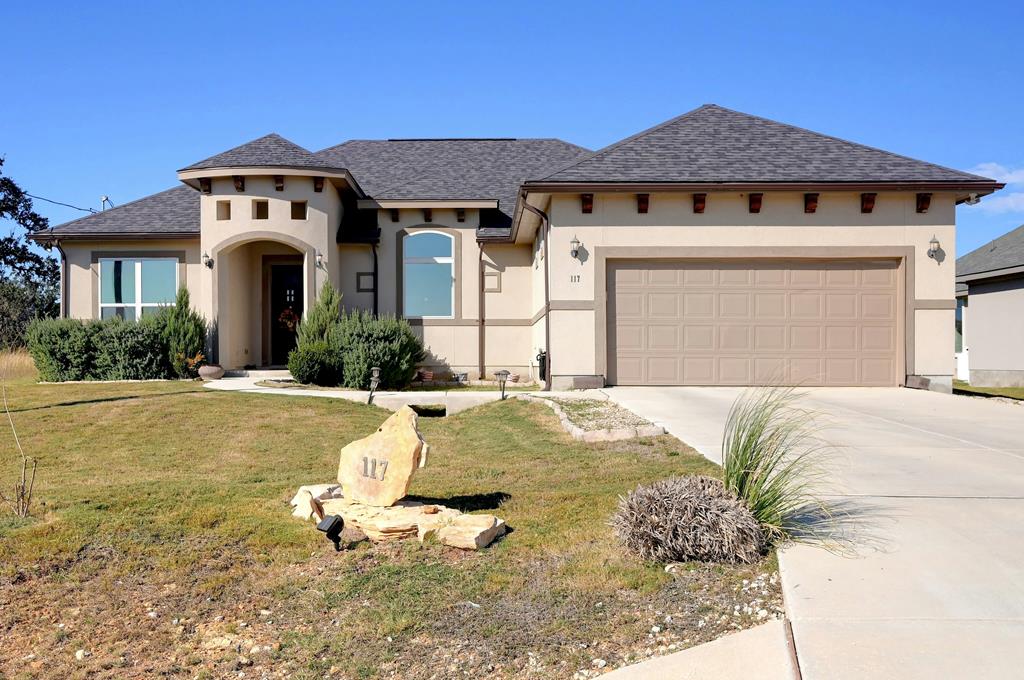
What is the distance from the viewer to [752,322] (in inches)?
561

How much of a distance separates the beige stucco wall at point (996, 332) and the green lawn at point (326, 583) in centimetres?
1699

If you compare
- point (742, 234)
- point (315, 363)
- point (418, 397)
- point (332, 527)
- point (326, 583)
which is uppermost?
point (742, 234)

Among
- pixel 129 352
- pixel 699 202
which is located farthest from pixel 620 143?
pixel 129 352

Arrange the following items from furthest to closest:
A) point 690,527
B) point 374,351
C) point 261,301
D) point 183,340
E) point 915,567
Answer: point 261,301 → point 183,340 → point 374,351 → point 690,527 → point 915,567

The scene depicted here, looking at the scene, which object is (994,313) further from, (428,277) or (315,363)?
(315,363)

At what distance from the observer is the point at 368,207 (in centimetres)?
1820

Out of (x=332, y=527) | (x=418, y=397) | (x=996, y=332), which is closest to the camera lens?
(x=332, y=527)

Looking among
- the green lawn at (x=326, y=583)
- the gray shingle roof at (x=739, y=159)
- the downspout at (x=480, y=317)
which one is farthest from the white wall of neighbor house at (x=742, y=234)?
the green lawn at (x=326, y=583)

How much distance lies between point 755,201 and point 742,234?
2.09 ft

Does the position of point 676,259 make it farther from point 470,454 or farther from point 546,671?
point 546,671

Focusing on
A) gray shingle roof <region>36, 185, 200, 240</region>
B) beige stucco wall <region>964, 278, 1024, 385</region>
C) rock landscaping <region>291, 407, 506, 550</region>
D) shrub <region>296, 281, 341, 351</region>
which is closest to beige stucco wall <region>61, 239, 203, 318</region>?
gray shingle roof <region>36, 185, 200, 240</region>

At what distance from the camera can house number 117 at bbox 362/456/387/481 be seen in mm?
5742

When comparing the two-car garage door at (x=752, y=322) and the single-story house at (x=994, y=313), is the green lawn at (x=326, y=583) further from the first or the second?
the single-story house at (x=994, y=313)

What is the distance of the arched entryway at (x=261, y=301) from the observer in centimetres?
1786
